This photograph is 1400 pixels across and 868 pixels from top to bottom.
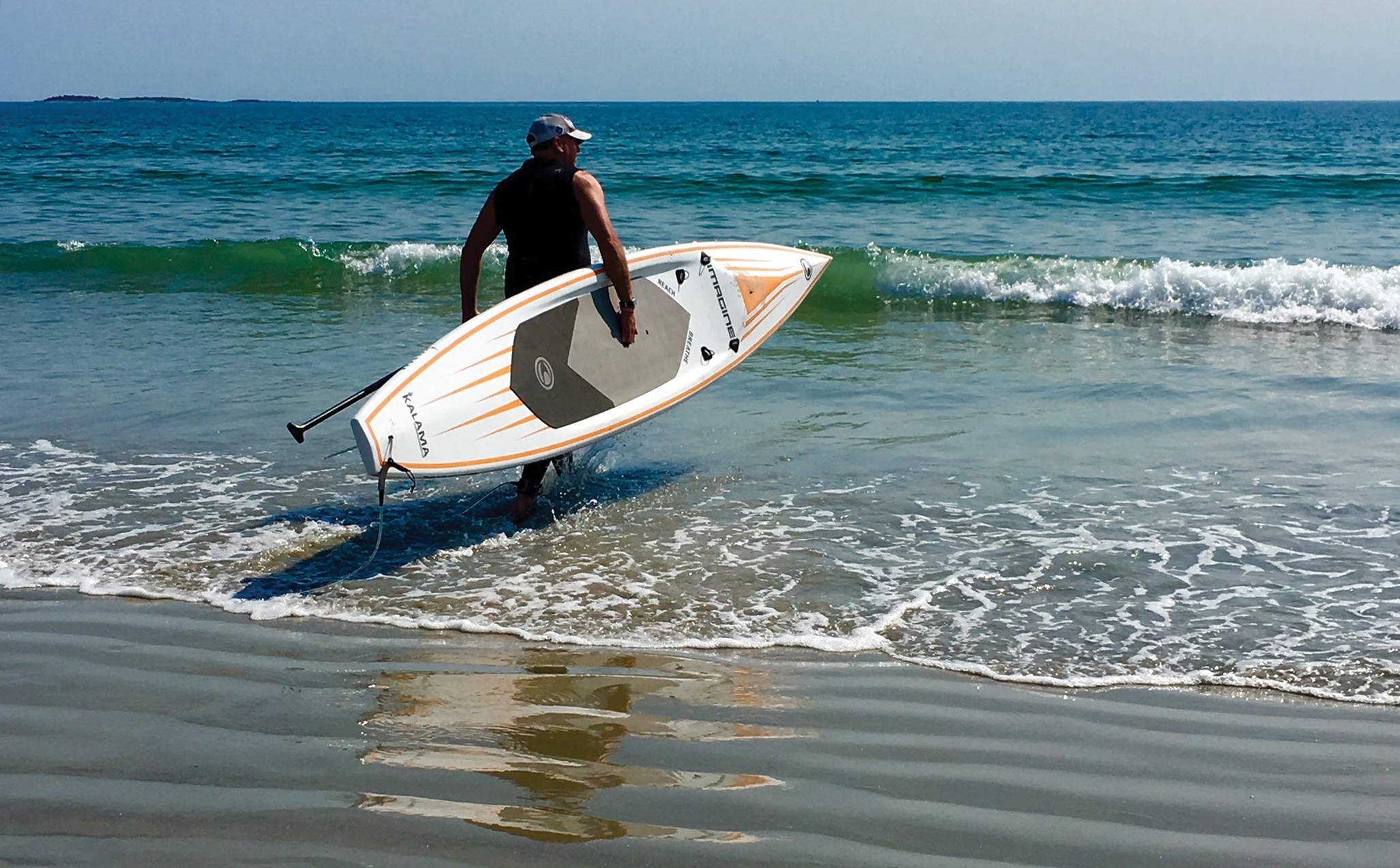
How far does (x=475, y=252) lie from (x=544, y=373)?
0.69 metres

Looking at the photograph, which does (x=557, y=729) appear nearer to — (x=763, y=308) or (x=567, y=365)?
(x=567, y=365)

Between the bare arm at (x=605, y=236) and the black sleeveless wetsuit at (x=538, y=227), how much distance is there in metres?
0.07

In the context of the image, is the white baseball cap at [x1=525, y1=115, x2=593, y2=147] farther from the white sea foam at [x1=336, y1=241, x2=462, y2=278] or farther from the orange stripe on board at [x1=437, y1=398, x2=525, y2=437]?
the white sea foam at [x1=336, y1=241, x2=462, y2=278]

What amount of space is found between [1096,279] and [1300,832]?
34.1 feet

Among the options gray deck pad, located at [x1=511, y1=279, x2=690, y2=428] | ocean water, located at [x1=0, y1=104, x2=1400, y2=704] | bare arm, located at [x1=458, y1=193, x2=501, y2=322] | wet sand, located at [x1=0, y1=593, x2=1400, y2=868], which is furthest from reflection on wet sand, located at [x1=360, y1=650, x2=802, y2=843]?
bare arm, located at [x1=458, y1=193, x2=501, y2=322]

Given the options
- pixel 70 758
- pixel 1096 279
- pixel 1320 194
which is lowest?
pixel 70 758

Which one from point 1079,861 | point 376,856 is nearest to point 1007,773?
point 1079,861

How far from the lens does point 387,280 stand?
14.3 metres

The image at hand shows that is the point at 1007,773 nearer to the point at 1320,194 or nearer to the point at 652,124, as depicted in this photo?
the point at 1320,194

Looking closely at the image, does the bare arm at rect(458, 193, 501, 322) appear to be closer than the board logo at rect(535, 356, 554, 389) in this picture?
Yes

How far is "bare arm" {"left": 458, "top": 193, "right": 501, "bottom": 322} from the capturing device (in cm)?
558

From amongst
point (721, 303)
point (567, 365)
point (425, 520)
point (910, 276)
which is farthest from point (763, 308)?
point (910, 276)

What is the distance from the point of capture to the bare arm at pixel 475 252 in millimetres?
5578

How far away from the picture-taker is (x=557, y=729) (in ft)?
11.0
